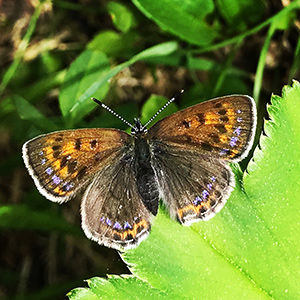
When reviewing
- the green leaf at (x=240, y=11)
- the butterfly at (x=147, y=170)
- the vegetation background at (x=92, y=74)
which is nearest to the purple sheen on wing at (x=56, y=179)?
the butterfly at (x=147, y=170)

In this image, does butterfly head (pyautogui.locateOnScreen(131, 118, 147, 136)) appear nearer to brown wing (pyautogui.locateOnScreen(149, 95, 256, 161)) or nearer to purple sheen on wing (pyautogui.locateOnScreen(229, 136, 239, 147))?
brown wing (pyautogui.locateOnScreen(149, 95, 256, 161))

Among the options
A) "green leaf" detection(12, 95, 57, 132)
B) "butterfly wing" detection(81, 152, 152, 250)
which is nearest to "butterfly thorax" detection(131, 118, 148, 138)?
"butterfly wing" detection(81, 152, 152, 250)

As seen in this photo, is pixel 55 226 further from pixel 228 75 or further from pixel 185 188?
pixel 228 75

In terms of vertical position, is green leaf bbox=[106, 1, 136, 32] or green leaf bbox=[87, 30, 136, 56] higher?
green leaf bbox=[106, 1, 136, 32]

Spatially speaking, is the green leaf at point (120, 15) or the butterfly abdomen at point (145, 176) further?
the green leaf at point (120, 15)

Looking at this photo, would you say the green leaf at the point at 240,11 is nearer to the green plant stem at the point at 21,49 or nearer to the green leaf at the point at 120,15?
the green leaf at the point at 120,15
